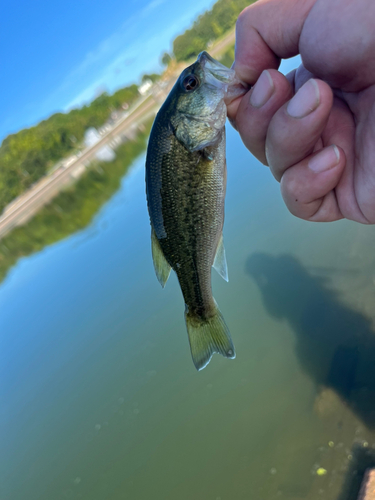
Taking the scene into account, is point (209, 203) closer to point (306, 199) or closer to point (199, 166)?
point (199, 166)

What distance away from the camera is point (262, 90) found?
1882mm

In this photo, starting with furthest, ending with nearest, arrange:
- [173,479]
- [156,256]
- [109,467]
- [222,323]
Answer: [109,467] → [173,479] → [222,323] → [156,256]

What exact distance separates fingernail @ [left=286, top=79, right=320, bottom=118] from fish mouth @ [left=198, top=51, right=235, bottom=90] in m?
0.48

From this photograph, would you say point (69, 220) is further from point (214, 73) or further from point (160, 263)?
point (214, 73)

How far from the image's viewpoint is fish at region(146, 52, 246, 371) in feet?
6.33

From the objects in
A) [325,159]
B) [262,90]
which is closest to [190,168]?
[262,90]

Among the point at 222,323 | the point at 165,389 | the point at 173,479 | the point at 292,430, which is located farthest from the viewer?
the point at 165,389

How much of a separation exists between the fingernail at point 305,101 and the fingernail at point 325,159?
32cm

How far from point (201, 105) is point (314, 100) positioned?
2.22 feet

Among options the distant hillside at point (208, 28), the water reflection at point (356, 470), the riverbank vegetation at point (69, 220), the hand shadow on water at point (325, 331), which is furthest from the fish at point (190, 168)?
the distant hillside at point (208, 28)

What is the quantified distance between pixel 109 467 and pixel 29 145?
73.3 meters

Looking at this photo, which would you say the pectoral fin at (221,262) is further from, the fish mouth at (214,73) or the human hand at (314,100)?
the fish mouth at (214,73)

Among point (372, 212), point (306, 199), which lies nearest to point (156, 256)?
point (306, 199)

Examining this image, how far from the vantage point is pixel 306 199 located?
7.00ft
